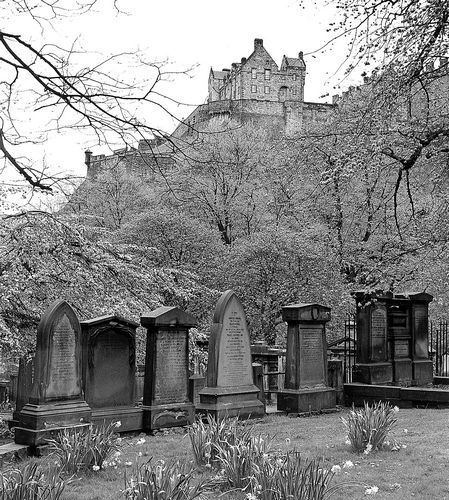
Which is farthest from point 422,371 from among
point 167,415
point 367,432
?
point 367,432

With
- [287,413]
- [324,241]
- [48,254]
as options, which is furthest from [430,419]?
[324,241]

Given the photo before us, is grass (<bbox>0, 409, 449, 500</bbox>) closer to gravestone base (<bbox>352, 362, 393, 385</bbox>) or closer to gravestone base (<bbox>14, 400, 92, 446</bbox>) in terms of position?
gravestone base (<bbox>14, 400, 92, 446</bbox>)

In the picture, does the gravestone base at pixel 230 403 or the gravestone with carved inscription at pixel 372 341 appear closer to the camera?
the gravestone base at pixel 230 403

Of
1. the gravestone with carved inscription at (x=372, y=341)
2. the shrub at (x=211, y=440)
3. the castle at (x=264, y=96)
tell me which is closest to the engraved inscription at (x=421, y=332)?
the gravestone with carved inscription at (x=372, y=341)

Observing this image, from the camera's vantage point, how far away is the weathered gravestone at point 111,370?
1064cm

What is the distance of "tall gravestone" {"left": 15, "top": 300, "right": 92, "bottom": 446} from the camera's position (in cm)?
938

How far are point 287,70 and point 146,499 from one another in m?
82.8

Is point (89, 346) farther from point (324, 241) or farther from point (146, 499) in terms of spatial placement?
point (324, 241)

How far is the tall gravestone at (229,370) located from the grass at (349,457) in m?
0.52

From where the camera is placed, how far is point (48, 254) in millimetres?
11320

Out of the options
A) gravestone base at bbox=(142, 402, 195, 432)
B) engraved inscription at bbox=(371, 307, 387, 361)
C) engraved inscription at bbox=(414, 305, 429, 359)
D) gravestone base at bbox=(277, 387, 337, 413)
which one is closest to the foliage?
gravestone base at bbox=(142, 402, 195, 432)

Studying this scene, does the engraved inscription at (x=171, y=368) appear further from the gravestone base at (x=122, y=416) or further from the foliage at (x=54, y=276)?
the foliage at (x=54, y=276)

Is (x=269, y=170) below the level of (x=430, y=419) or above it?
above

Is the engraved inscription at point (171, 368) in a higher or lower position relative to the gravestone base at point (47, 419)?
higher
